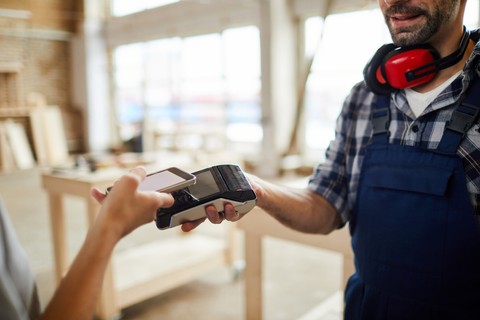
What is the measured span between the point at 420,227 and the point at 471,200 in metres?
0.13

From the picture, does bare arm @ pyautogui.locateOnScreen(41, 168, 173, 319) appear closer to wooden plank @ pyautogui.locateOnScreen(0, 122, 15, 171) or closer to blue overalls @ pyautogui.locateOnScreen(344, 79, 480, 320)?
blue overalls @ pyautogui.locateOnScreen(344, 79, 480, 320)

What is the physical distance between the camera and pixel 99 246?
72 cm

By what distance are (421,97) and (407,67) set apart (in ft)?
0.30

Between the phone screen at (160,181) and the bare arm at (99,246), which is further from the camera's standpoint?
the phone screen at (160,181)

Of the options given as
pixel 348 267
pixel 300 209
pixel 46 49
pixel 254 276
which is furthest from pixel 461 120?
pixel 46 49

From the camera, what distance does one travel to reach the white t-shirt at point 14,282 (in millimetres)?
669

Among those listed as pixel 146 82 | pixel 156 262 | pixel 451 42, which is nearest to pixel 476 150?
pixel 451 42

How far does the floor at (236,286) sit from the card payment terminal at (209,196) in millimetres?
1259

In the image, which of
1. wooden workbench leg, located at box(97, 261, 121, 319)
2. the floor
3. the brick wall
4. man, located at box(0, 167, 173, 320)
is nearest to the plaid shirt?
man, located at box(0, 167, 173, 320)

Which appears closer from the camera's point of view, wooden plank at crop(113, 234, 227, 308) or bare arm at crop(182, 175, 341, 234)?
bare arm at crop(182, 175, 341, 234)

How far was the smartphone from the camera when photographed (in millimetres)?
888

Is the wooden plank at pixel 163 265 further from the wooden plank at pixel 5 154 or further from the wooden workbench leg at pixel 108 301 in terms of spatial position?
the wooden plank at pixel 5 154

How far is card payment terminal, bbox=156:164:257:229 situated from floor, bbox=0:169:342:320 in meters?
1.26

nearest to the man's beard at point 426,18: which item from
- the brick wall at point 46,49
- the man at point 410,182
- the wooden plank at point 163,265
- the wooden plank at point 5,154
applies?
the man at point 410,182
